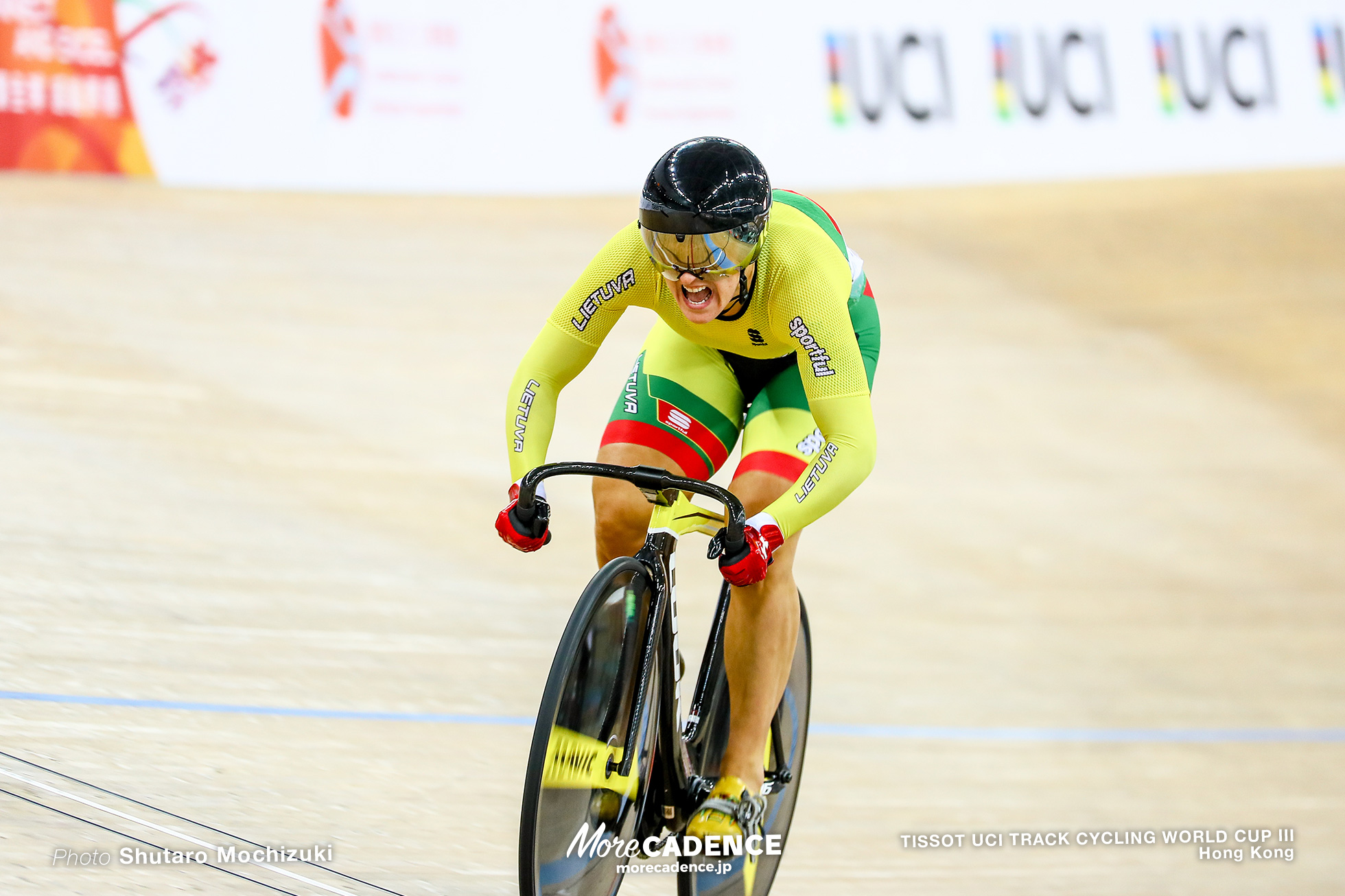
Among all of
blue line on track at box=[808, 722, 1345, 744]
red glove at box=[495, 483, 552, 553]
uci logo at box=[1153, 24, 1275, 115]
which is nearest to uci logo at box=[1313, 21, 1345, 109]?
uci logo at box=[1153, 24, 1275, 115]

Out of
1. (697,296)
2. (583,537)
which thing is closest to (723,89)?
(583,537)

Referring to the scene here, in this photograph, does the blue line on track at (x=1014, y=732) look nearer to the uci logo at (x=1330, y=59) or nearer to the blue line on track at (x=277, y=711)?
the blue line on track at (x=277, y=711)

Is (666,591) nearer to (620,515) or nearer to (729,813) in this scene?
(620,515)

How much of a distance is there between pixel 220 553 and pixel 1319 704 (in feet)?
11.5

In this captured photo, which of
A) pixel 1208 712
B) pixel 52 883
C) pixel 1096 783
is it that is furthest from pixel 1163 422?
pixel 52 883

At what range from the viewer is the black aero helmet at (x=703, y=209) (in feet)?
7.77

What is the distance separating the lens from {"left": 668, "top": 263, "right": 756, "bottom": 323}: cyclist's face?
245 cm

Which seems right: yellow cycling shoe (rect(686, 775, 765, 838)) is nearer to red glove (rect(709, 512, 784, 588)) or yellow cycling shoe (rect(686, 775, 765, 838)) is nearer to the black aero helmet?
red glove (rect(709, 512, 784, 588))

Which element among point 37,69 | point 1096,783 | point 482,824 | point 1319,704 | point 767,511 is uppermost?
point 37,69

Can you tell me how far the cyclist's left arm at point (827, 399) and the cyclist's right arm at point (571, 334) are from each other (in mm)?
275

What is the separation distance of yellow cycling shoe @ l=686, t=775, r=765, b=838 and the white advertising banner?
262 inches

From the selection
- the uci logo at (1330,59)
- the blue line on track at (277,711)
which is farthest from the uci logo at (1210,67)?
the blue line on track at (277,711)

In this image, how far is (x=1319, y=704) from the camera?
4703mm

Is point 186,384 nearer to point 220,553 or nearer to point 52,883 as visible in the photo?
point 220,553
